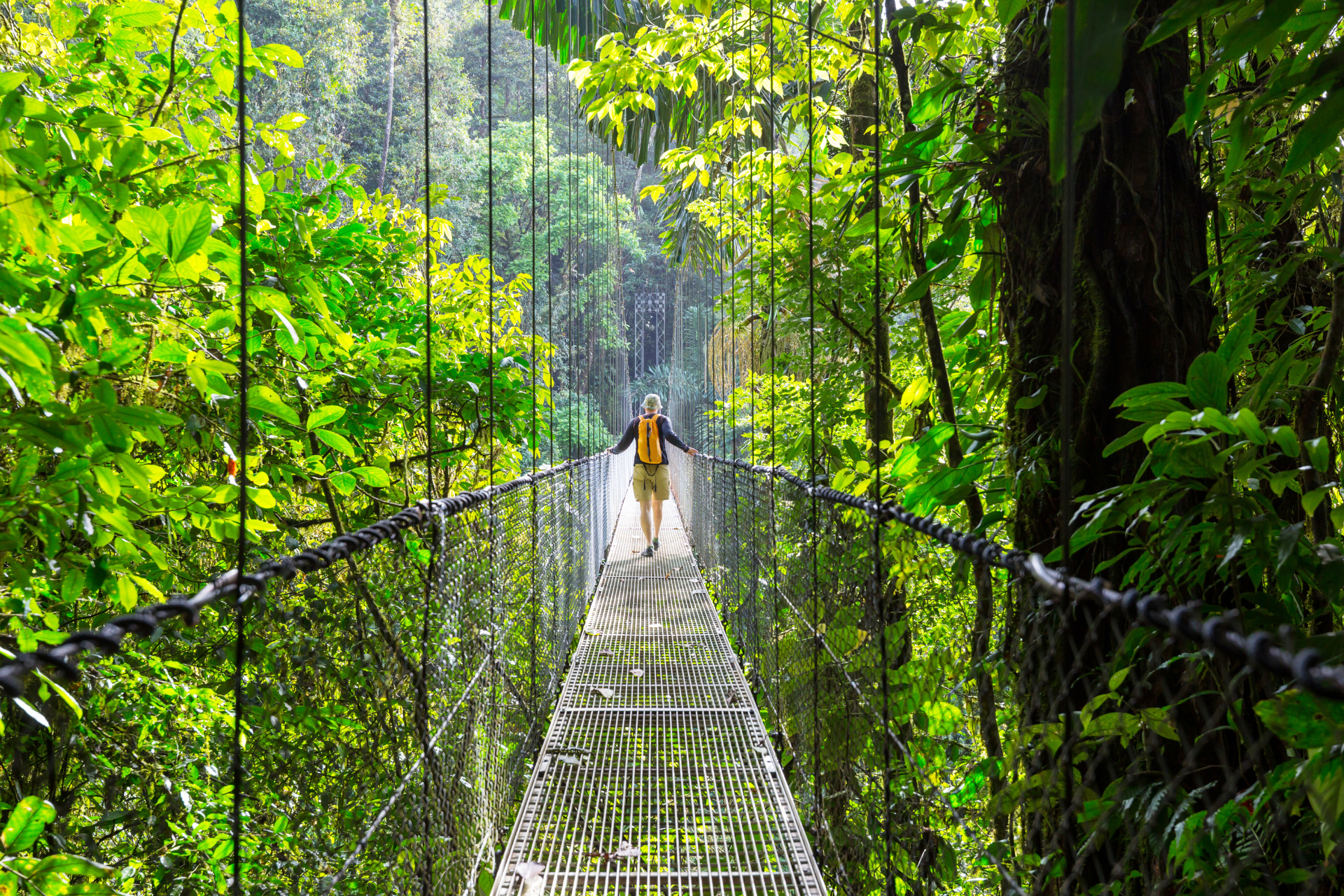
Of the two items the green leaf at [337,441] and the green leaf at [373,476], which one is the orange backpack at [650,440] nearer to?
the green leaf at [373,476]

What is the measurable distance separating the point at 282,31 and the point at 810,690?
15.3 meters

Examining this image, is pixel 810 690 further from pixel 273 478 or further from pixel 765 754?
pixel 273 478

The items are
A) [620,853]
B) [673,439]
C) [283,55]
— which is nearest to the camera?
[283,55]

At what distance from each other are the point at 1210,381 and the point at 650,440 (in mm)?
4788

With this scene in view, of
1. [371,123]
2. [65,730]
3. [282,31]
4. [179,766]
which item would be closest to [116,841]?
[179,766]

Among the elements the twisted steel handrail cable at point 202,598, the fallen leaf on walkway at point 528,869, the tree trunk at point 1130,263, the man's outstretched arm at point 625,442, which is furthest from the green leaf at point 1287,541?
the man's outstretched arm at point 625,442

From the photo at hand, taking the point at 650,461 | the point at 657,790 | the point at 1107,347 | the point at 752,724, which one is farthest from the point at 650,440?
the point at 1107,347

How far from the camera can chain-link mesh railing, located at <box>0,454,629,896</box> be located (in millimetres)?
1128

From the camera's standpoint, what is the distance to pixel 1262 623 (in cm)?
77

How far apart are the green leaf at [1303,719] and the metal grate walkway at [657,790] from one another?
1.28 m

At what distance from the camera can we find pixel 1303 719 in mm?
559

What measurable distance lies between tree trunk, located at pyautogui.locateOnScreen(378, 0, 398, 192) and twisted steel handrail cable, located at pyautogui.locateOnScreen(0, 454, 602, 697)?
15.7 metres

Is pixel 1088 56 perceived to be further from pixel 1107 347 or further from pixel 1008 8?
pixel 1107 347

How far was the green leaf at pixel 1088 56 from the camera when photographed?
700 mm
